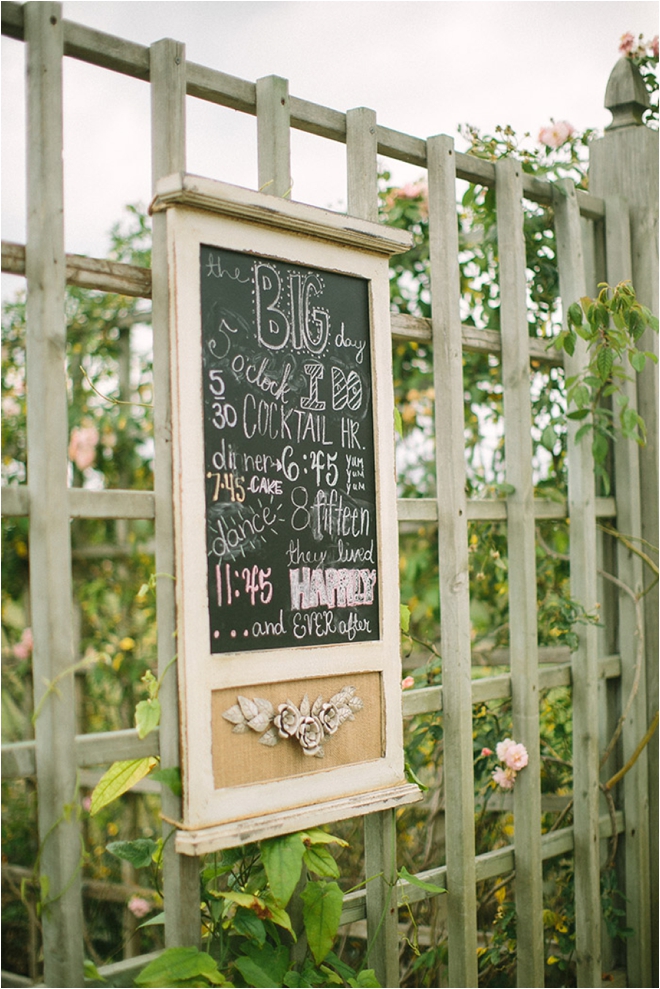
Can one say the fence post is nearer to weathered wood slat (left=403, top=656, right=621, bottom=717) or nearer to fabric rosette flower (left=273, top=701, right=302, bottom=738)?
weathered wood slat (left=403, top=656, right=621, bottom=717)

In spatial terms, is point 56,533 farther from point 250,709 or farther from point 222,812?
point 222,812

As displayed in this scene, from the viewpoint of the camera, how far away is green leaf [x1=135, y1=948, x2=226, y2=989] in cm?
160

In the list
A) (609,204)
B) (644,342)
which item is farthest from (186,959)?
(609,204)

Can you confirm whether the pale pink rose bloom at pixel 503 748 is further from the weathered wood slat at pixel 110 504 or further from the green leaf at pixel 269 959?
the weathered wood slat at pixel 110 504

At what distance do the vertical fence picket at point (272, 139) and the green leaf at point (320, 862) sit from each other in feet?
4.72

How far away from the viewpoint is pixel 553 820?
3076mm

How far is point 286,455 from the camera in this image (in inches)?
73.8

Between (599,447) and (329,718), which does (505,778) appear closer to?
(329,718)

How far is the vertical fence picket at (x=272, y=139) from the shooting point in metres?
1.99

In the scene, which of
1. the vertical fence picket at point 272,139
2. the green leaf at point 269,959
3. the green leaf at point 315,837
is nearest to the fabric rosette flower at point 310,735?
the green leaf at point 315,837

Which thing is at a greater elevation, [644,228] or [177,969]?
[644,228]

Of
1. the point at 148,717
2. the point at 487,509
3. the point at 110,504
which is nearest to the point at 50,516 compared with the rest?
the point at 110,504

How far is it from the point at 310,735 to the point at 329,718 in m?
0.07

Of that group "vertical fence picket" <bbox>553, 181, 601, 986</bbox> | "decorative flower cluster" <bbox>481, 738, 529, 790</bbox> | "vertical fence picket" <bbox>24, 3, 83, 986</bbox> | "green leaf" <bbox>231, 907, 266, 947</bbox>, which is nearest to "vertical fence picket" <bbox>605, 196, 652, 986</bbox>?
"vertical fence picket" <bbox>553, 181, 601, 986</bbox>
